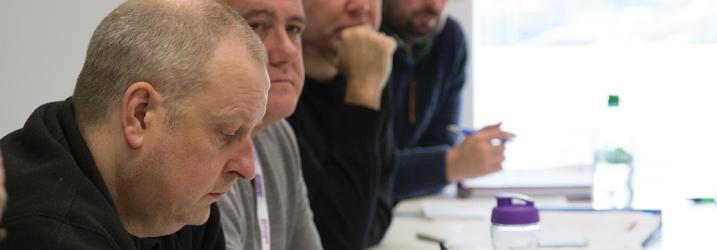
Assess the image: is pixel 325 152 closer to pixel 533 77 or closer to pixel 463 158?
pixel 463 158

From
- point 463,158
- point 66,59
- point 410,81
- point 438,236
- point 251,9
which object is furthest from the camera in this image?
point 410,81

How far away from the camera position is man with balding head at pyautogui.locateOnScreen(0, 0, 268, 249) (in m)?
1.01

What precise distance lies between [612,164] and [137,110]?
2089 mm

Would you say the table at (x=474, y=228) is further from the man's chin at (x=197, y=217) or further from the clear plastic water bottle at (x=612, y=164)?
the man's chin at (x=197, y=217)

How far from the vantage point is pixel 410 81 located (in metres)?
3.29

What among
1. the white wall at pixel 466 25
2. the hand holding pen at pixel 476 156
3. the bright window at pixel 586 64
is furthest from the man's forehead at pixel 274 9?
the bright window at pixel 586 64

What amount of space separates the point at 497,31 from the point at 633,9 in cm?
54

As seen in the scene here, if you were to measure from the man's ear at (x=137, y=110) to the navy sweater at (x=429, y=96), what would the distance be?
1.84 m

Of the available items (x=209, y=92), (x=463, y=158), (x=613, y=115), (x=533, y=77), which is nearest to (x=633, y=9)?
(x=533, y=77)

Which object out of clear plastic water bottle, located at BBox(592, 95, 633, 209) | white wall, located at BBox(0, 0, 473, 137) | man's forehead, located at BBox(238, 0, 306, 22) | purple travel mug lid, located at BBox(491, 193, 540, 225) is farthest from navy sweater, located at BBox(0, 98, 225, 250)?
clear plastic water bottle, located at BBox(592, 95, 633, 209)

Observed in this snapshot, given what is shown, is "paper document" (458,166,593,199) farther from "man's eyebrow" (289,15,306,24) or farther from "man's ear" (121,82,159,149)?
"man's ear" (121,82,159,149)

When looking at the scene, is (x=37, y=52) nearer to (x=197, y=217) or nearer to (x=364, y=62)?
(x=197, y=217)

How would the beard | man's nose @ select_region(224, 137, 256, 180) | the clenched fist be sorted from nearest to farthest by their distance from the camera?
man's nose @ select_region(224, 137, 256, 180) < the clenched fist < the beard

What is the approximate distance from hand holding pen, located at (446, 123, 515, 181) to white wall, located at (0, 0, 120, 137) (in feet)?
4.63
